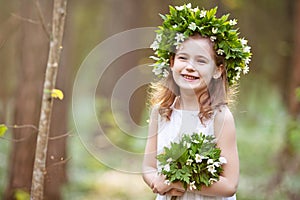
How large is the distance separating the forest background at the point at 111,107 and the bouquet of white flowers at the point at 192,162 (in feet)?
2.49

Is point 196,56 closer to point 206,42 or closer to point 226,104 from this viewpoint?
point 206,42

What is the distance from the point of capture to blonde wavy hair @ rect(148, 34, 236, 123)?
3920mm

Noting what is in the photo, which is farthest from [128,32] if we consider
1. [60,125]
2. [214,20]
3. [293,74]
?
[214,20]

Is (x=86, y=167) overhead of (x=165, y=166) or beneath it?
beneath

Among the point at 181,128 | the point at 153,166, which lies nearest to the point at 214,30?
the point at 181,128

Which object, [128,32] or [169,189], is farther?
[128,32]

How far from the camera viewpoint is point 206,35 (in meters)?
3.90

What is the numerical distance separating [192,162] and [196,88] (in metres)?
0.47

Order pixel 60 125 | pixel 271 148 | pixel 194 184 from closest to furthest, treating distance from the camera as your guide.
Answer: pixel 194 184, pixel 60 125, pixel 271 148

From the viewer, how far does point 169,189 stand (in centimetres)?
379

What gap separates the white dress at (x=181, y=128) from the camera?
3.87 metres

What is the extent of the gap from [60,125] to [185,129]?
14.3 feet

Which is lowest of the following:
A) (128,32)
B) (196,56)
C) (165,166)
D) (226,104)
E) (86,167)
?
(86,167)

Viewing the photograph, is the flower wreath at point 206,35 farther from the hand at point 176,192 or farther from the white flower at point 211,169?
the hand at point 176,192
